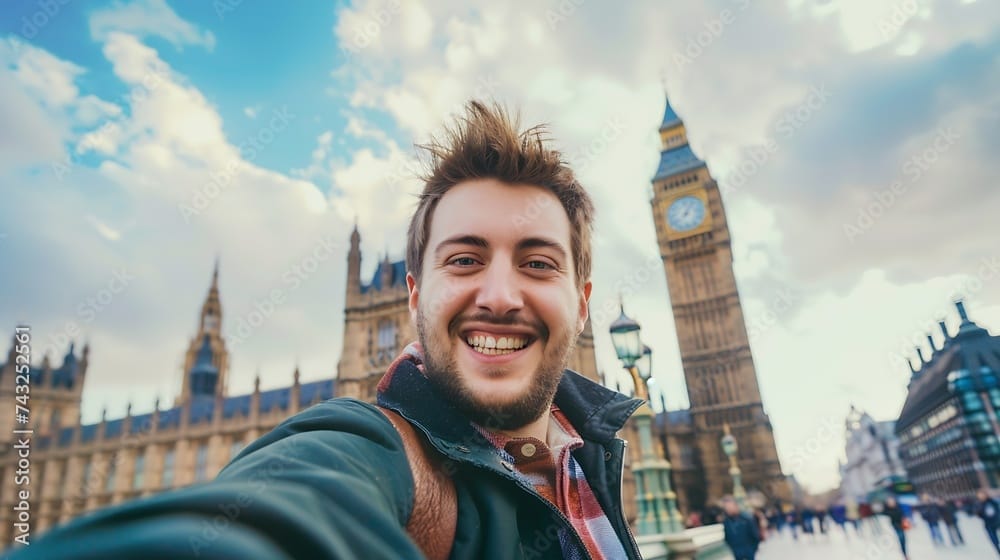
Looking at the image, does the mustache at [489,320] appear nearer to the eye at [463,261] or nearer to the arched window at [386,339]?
the eye at [463,261]

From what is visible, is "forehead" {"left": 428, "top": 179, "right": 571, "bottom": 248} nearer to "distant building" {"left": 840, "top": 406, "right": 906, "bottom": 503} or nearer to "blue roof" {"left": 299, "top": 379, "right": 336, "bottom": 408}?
"blue roof" {"left": 299, "top": 379, "right": 336, "bottom": 408}

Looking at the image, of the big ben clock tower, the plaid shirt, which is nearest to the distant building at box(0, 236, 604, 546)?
the big ben clock tower

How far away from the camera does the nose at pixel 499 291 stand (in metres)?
1.38

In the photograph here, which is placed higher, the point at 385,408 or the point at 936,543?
the point at 385,408

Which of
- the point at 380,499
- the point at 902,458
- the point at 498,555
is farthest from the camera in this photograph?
the point at 902,458

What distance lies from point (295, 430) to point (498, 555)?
1.52 feet

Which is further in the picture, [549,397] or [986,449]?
[986,449]

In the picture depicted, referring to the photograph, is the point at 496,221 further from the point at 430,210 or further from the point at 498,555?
the point at 498,555

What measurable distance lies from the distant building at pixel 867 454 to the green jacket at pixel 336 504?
79.4m

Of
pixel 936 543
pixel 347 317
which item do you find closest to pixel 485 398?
pixel 936 543

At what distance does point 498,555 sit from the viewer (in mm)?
1022

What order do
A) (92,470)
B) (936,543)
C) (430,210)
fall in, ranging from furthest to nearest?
(92,470), (936,543), (430,210)

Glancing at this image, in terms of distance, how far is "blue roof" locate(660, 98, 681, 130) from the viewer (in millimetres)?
49344

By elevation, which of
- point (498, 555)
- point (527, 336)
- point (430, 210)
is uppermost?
point (430, 210)
